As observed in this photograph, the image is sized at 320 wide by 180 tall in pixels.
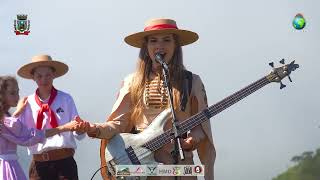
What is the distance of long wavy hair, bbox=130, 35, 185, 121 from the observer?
5804 millimetres

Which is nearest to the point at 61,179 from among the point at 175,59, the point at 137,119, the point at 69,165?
the point at 69,165

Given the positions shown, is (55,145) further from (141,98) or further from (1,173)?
(141,98)

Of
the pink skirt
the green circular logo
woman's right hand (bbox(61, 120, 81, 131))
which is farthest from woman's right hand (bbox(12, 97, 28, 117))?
the green circular logo

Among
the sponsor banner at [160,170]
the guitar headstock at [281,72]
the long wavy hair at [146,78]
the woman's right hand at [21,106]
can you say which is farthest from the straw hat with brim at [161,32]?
the sponsor banner at [160,170]

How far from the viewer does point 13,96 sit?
6227mm

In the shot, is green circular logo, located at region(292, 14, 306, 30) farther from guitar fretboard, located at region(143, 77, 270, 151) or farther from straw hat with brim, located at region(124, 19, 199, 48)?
straw hat with brim, located at region(124, 19, 199, 48)

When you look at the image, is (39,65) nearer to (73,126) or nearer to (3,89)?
(3,89)

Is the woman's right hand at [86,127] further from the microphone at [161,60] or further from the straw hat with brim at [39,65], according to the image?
the straw hat with brim at [39,65]

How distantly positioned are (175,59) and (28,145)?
1618mm

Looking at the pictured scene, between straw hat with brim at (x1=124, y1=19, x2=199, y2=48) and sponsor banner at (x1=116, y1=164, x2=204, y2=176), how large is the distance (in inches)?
62.4

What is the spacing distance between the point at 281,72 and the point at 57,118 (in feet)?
7.80

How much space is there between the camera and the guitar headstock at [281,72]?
263 inches

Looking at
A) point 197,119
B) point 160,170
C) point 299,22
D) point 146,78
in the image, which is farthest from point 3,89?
point 299,22

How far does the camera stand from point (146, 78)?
19.6 ft
